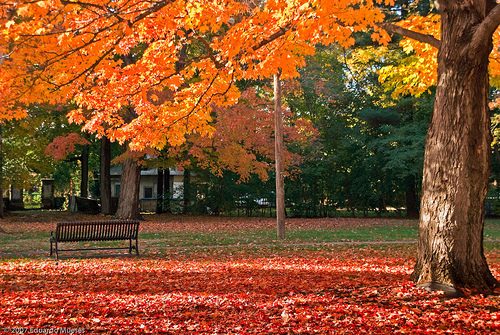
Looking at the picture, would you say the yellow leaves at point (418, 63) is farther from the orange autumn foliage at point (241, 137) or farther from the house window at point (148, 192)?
the house window at point (148, 192)

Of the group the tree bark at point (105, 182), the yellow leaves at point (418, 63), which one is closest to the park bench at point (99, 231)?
the yellow leaves at point (418, 63)

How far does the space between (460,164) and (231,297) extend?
3.66 metres

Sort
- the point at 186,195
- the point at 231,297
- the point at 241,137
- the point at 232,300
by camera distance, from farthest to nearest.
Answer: the point at 186,195
the point at 241,137
the point at 231,297
the point at 232,300

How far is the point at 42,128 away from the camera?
2880 centimetres

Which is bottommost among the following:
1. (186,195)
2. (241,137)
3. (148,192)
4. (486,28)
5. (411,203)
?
(411,203)

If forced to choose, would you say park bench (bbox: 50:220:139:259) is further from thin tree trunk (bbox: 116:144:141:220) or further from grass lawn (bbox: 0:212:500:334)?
thin tree trunk (bbox: 116:144:141:220)

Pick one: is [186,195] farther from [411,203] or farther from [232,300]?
[232,300]

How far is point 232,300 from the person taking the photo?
6.25 meters

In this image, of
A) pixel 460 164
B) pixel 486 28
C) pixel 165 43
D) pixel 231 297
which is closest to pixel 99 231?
pixel 165 43

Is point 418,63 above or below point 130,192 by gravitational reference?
above

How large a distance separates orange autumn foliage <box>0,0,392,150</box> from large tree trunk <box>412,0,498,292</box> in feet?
5.82

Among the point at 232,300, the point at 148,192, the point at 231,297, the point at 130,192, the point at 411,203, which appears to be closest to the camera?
the point at 232,300

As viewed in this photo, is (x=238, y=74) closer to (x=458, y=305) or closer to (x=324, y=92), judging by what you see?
(x=458, y=305)

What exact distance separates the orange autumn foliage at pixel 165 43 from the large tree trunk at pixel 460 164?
1.77m
